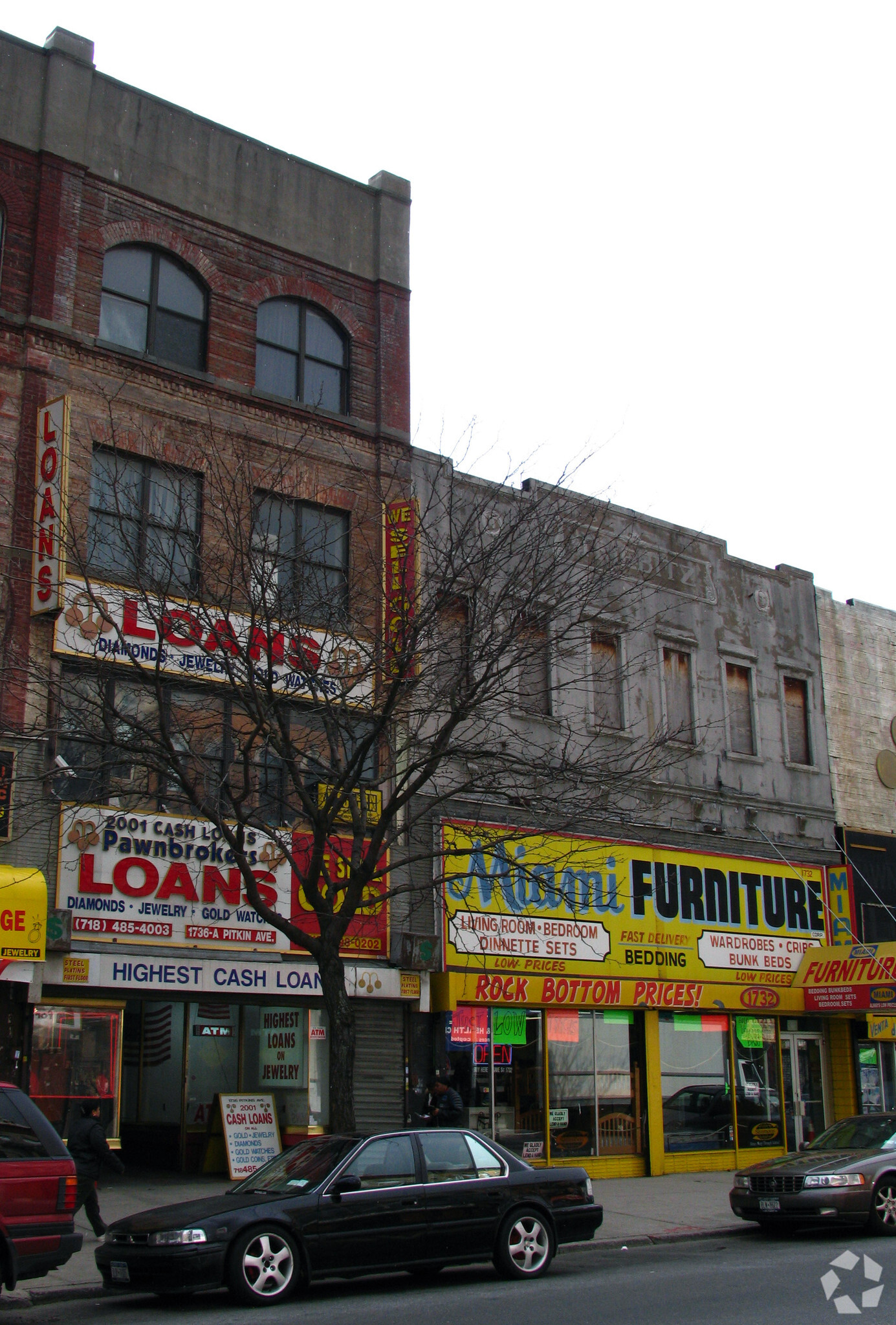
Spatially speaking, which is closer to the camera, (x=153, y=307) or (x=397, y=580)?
(x=397, y=580)

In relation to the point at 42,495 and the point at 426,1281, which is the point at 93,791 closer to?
the point at 42,495

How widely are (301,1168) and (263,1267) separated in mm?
1151

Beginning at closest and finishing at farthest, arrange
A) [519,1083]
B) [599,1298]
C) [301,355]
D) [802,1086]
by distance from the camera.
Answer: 1. [599,1298]
2. [519,1083]
3. [301,355]
4. [802,1086]

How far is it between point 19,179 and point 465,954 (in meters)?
12.9

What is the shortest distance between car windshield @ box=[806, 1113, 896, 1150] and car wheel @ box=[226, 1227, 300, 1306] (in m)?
7.37

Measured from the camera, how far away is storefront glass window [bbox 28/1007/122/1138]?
15844 millimetres

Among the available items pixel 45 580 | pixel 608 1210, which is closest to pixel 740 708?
pixel 608 1210

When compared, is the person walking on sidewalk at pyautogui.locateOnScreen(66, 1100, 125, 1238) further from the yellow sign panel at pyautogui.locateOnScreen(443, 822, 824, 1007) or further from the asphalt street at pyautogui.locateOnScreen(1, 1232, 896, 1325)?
the yellow sign panel at pyautogui.locateOnScreen(443, 822, 824, 1007)

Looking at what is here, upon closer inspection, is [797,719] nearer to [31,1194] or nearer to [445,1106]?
[445,1106]

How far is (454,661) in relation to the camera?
15.5 meters

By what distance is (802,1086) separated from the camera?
78.5 feet

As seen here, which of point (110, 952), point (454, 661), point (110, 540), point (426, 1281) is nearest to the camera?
point (426, 1281)

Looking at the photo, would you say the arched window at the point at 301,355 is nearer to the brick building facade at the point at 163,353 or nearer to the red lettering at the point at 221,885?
the brick building facade at the point at 163,353

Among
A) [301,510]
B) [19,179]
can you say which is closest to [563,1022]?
[301,510]
